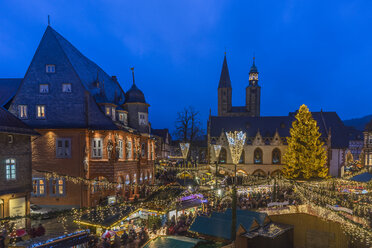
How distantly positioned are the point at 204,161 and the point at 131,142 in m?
25.0

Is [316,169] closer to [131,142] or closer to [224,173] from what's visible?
[224,173]

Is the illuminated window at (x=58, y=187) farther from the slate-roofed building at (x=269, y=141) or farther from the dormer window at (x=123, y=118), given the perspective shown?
the slate-roofed building at (x=269, y=141)

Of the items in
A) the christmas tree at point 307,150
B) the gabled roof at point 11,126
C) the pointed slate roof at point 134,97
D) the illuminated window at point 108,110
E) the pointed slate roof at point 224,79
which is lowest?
the christmas tree at point 307,150

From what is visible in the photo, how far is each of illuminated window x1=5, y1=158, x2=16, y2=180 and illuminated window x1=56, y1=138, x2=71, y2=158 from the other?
614cm

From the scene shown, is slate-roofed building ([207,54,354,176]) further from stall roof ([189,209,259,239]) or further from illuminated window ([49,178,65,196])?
stall roof ([189,209,259,239])

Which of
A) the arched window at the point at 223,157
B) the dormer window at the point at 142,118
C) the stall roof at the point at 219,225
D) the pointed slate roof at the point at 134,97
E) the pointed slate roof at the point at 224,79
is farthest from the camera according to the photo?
the pointed slate roof at the point at 224,79

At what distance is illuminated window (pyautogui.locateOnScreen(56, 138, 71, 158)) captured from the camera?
2311 cm

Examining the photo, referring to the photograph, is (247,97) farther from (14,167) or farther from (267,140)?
(14,167)

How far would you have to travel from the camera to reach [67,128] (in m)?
23.0

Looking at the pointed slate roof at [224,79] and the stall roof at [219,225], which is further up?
the pointed slate roof at [224,79]

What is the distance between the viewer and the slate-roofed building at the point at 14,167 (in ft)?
53.2

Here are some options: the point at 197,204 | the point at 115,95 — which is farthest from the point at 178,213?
the point at 115,95

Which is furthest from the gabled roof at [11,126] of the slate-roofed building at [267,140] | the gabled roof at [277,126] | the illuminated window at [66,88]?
the gabled roof at [277,126]

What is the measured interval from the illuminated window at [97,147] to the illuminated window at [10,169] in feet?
23.0
